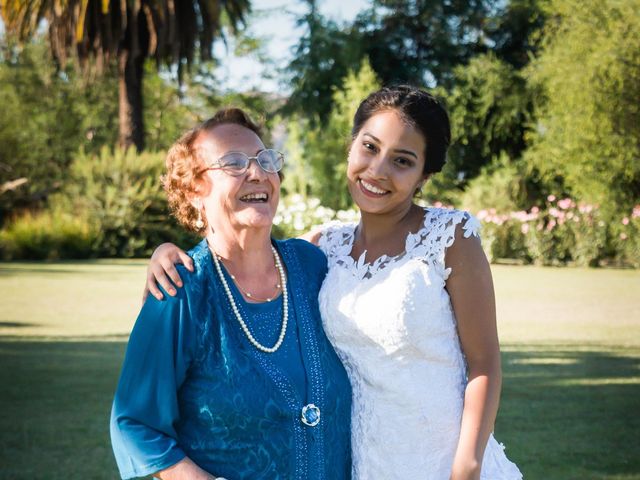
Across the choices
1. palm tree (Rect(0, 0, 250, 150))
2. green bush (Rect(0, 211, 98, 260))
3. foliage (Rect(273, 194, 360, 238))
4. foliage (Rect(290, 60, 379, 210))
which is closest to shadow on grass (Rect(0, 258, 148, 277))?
green bush (Rect(0, 211, 98, 260))

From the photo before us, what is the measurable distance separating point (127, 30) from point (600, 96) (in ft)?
48.0

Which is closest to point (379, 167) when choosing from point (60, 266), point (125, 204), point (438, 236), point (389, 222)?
point (389, 222)

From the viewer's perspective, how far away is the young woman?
2607 mm

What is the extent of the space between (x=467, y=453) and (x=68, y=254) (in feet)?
81.4

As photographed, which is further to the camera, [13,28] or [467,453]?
[13,28]

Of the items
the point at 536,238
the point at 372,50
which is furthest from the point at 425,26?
the point at 536,238

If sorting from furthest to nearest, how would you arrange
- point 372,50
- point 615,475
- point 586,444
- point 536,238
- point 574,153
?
1. point 372,50
2. point 536,238
3. point 574,153
4. point 586,444
5. point 615,475

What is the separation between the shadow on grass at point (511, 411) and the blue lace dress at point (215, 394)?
315 cm

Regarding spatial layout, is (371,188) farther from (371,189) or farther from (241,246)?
(241,246)

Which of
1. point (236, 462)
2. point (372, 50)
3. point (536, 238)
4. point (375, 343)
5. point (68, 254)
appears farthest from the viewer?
point (372, 50)

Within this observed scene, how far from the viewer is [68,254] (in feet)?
84.7

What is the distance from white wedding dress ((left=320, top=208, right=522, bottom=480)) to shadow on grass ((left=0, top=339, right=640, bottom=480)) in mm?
2946

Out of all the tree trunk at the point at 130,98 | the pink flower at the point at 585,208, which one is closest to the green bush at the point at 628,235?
the pink flower at the point at 585,208

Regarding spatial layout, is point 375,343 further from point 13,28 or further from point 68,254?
point 13,28
